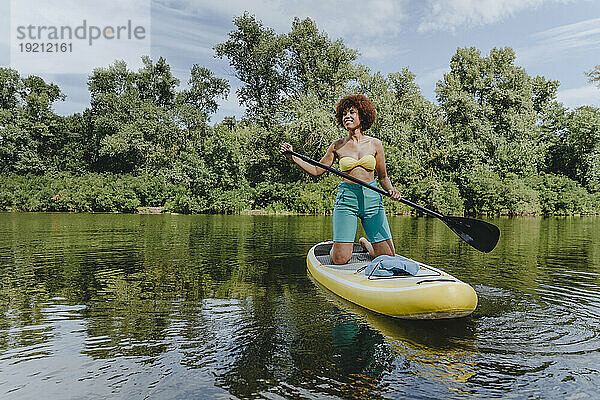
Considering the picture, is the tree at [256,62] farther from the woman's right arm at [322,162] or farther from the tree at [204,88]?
the woman's right arm at [322,162]

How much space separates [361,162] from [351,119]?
0.66 metres

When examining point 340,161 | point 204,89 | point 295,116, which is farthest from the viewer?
point 204,89

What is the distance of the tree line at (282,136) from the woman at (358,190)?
20.5 metres

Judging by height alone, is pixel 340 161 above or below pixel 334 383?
above

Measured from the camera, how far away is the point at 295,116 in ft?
100

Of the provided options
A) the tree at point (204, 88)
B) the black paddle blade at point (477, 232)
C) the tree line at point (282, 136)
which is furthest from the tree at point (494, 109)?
the black paddle blade at point (477, 232)

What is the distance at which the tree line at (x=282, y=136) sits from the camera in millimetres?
28312

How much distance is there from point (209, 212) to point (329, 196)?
7.50 metres

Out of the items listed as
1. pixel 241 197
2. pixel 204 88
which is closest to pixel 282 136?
pixel 241 197

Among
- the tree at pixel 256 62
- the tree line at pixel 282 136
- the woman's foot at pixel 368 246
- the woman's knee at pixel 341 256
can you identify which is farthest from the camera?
the tree at pixel 256 62

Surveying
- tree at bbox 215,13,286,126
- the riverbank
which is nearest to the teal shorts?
the riverbank

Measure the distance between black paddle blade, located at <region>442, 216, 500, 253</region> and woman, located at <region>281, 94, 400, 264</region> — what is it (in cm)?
95

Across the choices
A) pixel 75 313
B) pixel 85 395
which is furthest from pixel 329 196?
pixel 85 395

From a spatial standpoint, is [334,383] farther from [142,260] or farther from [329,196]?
[329,196]
